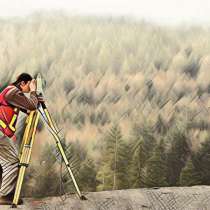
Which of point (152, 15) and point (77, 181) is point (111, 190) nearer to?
point (77, 181)

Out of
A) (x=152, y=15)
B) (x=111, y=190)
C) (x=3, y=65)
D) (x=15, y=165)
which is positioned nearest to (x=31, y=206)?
(x=15, y=165)

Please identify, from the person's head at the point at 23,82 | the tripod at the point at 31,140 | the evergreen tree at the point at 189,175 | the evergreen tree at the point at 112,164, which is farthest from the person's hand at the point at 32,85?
the evergreen tree at the point at 189,175

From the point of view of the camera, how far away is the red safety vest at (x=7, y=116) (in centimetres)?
402

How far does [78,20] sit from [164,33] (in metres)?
0.69

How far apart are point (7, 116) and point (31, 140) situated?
249 mm

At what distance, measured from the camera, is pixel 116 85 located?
427 cm

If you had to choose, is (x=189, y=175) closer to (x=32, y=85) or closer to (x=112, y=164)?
(x=112, y=164)

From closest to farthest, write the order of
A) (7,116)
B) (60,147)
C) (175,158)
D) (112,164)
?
(7,116) → (60,147) → (112,164) → (175,158)

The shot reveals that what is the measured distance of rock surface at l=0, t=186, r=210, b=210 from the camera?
4.05 m

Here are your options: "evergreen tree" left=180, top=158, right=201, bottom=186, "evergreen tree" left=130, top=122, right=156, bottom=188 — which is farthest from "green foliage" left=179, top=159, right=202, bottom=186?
"evergreen tree" left=130, top=122, right=156, bottom=188

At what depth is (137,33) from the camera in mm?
4320

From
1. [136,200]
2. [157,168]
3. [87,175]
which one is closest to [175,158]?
[157,168]

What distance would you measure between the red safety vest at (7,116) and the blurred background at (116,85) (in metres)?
0.07

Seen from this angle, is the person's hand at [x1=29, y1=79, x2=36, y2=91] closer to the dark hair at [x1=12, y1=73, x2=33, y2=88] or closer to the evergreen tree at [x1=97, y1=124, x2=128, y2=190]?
the dark hair at [x1=12, y1=73, x2=33, y2=88]
